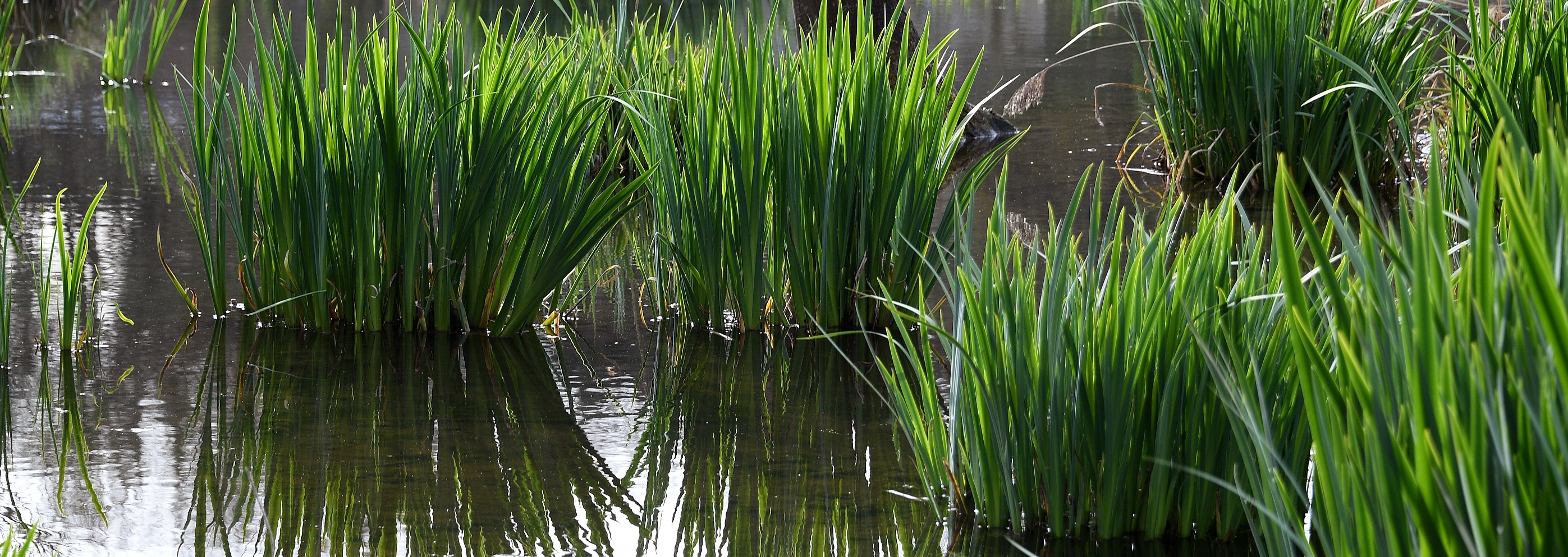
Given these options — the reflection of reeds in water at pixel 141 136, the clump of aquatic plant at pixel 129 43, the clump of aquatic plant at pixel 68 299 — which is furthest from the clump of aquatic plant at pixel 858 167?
the clump of aquatic plant at pixel 129 43

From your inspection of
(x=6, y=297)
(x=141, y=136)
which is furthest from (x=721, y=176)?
(x=141, y=136)

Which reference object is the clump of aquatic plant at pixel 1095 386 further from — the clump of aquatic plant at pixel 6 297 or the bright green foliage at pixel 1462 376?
the clump of aquatic plant at pixel 6 297

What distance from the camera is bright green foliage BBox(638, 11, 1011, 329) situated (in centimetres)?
275

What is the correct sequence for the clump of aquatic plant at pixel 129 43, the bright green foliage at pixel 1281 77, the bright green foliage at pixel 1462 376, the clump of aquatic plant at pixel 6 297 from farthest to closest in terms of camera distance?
the clump of aquatic plant at pixel 129 43
the bright green foliage at pixel 1281 77
the clump of aquatic plant at pixel 6 297
the bright green foliage at pixel 1462 376

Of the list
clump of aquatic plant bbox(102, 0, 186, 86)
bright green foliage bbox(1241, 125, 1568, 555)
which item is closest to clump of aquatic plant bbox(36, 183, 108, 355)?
bright green foliage bbox(1241, 125, 1568, 555)

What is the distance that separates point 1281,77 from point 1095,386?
301 cm

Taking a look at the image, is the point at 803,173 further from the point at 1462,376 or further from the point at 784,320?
the point at 1462,376

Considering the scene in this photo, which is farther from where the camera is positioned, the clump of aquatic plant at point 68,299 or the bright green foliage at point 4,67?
the bright green foliage at point 4,67

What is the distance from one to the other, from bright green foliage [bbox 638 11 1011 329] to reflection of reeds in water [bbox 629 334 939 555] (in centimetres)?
14

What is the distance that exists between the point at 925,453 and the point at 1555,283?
3.71ft

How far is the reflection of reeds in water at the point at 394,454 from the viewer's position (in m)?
1.88

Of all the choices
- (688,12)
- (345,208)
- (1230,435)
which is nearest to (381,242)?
(345,208)

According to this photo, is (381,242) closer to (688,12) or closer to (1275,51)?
(1275,51)

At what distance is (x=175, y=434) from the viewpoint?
2258 mm
